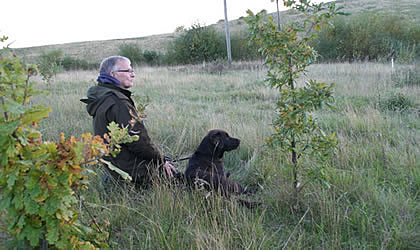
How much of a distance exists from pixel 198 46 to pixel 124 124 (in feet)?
86.6

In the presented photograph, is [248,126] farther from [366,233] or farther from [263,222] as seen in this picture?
[366,233]

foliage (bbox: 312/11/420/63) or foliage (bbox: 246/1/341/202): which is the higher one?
foliage (bbox: 312/11/420/63)

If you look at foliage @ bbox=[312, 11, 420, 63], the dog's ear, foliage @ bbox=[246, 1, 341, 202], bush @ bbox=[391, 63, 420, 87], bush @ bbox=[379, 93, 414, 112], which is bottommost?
bush @ bbox=[379, 93, 414, 112]

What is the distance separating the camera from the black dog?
135 inches

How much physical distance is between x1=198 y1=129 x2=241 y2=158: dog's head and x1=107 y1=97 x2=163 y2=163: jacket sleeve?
70 cm

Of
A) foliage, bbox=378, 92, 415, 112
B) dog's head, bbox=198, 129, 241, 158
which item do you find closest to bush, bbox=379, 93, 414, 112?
foliage, bbox=378, 92, 415, 112

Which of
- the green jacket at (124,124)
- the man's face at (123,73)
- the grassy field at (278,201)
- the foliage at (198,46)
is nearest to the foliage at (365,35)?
the foliage at (198,46)

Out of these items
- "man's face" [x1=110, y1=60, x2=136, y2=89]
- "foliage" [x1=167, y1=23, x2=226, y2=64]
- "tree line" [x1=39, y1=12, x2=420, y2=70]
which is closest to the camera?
"man's face" [x1=110, y1=60, x2=136, y2=89]

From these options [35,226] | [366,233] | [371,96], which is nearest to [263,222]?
[366,233]

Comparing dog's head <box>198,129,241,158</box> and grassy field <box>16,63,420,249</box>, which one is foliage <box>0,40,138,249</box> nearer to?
grassy field <box>16,63,420,249</box>

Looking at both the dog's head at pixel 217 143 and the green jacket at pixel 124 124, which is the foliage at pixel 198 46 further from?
the green jacket at pixel 124 124

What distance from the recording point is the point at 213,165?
146 inches

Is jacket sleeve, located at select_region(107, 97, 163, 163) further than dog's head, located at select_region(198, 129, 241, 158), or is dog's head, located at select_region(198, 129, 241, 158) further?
dog's head, located at select_region(198, 129, 241, 158)

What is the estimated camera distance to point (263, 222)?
2861 millimetres
